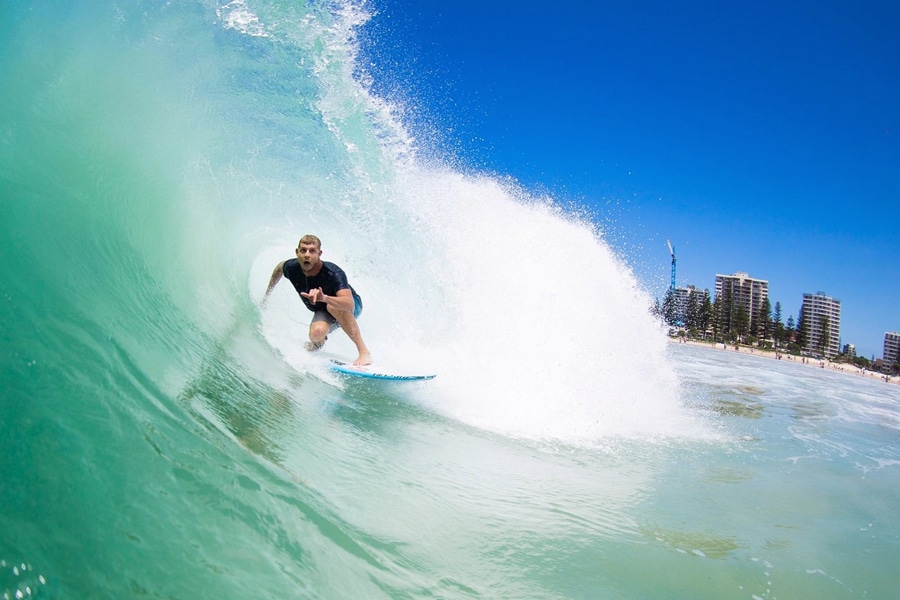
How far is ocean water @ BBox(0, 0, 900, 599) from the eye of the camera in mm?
2223

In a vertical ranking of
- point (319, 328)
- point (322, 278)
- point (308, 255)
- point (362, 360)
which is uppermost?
point (308, 255)

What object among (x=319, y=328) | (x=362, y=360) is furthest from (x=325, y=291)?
(x=362, y=360)

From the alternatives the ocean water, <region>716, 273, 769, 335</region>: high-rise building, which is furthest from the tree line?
the ocean water

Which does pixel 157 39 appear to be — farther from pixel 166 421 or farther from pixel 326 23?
pixel 166 421

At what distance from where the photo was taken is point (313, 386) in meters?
5.28

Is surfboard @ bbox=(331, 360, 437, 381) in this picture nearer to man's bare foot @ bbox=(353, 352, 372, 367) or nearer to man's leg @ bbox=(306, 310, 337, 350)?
man's bare foot @ bbox=(353, 352, 372, 367)

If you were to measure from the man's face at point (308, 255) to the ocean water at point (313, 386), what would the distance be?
43.5 inches

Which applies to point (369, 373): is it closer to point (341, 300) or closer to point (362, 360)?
point (362, 360)

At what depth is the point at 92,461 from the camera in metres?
2.19

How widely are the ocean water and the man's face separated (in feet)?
3.62

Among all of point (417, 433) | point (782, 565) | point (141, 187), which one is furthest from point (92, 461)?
point (141, 187)

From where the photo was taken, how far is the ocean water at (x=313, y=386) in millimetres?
2223

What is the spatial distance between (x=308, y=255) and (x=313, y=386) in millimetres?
1406

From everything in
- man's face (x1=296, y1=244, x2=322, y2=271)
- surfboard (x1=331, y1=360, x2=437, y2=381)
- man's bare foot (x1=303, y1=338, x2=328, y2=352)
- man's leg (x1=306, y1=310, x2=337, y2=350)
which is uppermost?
man's face (x1=296, y1=244, x2=322, y2=271)
